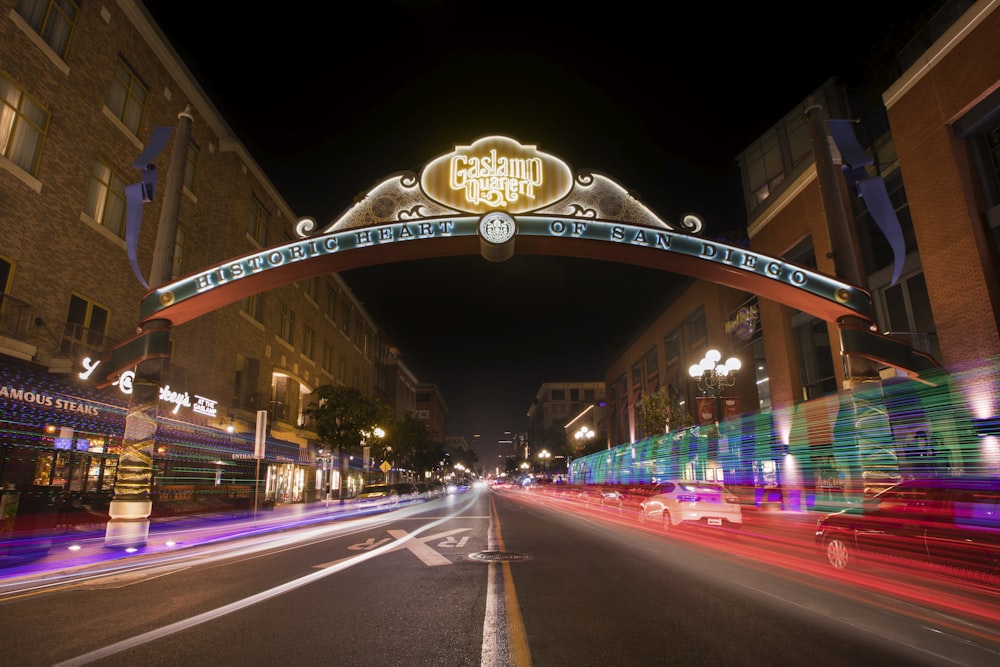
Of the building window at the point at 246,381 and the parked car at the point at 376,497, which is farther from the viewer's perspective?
the parked car at the point at 376,497

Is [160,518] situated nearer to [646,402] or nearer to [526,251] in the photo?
[526,251]

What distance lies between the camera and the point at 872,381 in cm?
1076

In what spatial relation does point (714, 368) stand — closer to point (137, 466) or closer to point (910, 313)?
point (910, 313)

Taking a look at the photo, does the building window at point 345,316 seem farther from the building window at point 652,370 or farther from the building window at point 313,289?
the building window at point 652,370

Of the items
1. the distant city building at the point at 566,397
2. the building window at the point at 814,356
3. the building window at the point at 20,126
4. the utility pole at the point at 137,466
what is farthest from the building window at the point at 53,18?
the distant city building at the point at 566,397

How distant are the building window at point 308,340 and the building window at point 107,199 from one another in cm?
1947

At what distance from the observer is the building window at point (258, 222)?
3088 cm

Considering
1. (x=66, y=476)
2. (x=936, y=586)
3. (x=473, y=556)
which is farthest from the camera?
(x=66, y=476)

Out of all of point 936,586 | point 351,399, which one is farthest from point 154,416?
point 351,399

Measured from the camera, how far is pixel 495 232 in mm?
14547

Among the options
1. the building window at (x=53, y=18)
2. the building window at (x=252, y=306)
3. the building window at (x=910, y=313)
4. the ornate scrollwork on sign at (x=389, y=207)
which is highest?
the building window at (x=53, y=18)

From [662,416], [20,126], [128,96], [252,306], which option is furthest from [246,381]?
[662,416]

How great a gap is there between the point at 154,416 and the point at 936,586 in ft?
47.2

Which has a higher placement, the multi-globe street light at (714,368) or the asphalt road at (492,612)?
the multi-globe street light at (714,368)
